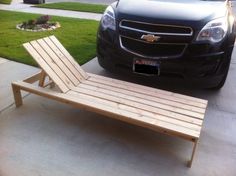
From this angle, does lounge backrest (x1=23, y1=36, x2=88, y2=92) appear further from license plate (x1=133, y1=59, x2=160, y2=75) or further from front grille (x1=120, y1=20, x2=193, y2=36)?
front grille (x1=120, y1=20, x2=193, y2=36)

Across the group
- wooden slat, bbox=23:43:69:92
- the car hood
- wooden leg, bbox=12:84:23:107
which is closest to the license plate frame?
the car hood

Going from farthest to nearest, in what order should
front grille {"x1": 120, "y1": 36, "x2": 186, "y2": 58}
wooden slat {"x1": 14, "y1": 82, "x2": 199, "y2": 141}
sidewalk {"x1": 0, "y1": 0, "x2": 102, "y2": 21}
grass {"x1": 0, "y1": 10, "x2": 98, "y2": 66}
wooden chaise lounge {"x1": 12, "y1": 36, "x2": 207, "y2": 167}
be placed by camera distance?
1. sidewalk {"x1": 0, "y1": 0, "x2": 102, "y2": 21}
2. grass {"x1": 0, "y1": 10, "x2": 98, "y2": 66}
3. front grille {"x1": 120, "y1": 36, "x2": 186, "y2": 58}
4. wooden chaise lounge {"x1": 12, "y1": 36, "x2": 207, "y2": 167}
5. wooden slat {"x1": 14, "y1": 82, "x2": 199, "y2": 141}

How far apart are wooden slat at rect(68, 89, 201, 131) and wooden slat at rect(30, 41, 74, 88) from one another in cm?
17

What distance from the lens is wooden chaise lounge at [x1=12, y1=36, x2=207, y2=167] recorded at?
2344mm

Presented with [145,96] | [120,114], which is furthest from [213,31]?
[120,114]

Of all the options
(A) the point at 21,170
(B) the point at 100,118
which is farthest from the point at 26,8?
(A) the point at 21,170

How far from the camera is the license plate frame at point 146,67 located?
301cm

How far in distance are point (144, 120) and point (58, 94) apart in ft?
3.02

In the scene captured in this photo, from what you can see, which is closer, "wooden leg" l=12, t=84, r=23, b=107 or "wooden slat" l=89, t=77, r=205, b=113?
"wooden slat" l=89, t=77, r=205, b=113

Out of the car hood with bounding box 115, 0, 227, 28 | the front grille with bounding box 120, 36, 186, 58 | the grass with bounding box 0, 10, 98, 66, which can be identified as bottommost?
the grass with bounding box 0, 10, 98, 66

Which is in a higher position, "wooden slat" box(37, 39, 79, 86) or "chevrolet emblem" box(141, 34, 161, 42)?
"chevrolet emblem" box(141, 34, 161, 42)

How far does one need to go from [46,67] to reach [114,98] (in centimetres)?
80

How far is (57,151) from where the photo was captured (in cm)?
241

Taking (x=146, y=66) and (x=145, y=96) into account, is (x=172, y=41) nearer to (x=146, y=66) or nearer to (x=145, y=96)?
(x=146, y=66)
